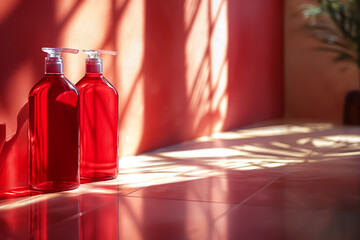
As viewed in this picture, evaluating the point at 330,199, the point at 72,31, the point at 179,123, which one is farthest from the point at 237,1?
the point at 330,199

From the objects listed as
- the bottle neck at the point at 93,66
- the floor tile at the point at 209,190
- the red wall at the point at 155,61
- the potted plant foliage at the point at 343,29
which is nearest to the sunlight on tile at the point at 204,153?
the red wall at the point at 155,61

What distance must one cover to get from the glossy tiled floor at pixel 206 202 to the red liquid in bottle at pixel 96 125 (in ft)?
0.21

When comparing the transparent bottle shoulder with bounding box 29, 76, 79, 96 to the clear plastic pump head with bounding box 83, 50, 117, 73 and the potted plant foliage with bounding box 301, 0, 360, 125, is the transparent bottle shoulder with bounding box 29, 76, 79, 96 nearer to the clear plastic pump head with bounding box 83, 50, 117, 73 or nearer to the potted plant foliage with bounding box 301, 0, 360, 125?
the clear plastic pump head with bounding box 83, 50, 117, 73

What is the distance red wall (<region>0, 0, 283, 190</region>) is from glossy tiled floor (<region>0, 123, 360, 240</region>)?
16 cm

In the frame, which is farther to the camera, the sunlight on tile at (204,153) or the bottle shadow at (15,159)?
the sunlight on tile at (204,153)

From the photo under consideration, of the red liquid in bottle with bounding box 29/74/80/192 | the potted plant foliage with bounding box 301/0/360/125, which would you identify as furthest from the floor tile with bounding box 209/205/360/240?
the potted plant foliage with bounding box 301/0/360/125

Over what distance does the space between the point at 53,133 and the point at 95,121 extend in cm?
17

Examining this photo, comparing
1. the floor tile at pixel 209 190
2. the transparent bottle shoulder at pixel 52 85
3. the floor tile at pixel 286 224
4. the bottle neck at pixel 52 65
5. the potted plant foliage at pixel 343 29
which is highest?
the potted plant foliage at pixel 343 29

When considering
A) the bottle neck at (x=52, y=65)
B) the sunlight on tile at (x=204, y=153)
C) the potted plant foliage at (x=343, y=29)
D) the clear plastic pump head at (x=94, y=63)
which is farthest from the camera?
the potted plant foliage at (x=343, y=29)

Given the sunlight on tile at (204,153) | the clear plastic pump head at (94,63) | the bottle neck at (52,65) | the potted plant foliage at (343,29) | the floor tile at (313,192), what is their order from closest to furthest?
the floor tile at (313,192), the bottle neck at (52,65), the clear plastic pump head at (94,63), the sunlight on tile at (204,153), the potted plant foliage at (343,29)

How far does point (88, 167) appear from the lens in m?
1.34

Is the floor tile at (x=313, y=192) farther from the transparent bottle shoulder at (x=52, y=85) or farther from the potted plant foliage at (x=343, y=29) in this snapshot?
the potted plant foliage at (x=343, y=29)

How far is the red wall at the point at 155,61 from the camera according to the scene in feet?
4.08

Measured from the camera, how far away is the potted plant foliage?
10.1 feet
